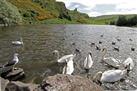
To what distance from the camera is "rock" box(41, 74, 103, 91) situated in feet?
44.3

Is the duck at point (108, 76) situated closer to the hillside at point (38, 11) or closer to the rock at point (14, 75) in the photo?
the rock at point (14, 75)

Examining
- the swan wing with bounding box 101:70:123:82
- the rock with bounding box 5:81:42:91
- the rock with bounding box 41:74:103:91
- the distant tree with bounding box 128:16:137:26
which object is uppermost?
the rock with bounding box 41:74:103:91

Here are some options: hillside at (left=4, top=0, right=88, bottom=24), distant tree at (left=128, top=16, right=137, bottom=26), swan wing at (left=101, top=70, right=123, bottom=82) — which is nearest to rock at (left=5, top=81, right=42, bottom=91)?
swan wing at (left=101, top=70, right=123, bottom=82)

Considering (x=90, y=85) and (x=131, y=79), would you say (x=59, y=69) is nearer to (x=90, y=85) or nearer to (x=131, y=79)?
(x=131, y=79)

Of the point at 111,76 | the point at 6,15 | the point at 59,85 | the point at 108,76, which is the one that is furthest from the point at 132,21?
the point at 59,85

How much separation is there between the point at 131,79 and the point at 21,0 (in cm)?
11727

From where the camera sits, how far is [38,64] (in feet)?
82.8

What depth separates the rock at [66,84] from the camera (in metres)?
13.5

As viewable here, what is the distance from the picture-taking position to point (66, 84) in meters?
13.8

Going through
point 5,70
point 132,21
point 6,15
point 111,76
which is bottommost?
point 132,21

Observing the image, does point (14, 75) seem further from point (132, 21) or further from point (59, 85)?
point (132, 21)

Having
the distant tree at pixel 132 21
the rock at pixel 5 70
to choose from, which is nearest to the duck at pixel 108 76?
the rock at pixel 5 70

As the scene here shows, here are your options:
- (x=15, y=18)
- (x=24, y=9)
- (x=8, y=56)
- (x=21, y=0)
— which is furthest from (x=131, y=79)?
(x=21, y=0)

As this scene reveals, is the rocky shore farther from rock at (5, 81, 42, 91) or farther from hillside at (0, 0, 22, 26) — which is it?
hillside at (0, 0, 22, 26)
